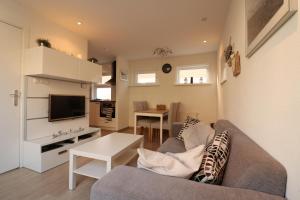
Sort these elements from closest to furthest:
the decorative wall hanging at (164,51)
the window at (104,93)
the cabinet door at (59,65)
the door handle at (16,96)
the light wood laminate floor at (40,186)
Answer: the light wood laminate floor at (40,186) → the door handle at (16,96) → the cabinet door at (59,65) → the decorative wall hanging at (164,51) → the window at (104,93)

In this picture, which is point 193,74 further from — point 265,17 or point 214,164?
point 214,164

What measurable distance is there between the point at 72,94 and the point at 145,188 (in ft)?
9.71

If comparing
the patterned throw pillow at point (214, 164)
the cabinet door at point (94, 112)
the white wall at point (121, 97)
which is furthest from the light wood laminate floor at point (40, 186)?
the cabinet door at point (94, 112)

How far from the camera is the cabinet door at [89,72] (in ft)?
10.2

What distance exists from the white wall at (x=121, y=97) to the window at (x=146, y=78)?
0.46 m

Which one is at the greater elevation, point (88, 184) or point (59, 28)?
point (59, 28)

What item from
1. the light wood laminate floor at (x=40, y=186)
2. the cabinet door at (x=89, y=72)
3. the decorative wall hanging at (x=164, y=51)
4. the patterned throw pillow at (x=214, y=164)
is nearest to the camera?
the patterned throw pillow at (x=214, y=164)

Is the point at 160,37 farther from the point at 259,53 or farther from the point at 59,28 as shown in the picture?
the point at 259,53

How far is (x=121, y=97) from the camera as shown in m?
5.22

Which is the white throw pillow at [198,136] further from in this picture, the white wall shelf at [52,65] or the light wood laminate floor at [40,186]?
the white wall shelf at [52,65]

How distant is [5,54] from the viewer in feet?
7.14

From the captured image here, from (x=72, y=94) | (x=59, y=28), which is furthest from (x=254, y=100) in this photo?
(x=59, y=28)

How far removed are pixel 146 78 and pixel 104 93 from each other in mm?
1679

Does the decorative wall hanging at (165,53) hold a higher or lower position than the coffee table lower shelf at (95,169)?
higher
